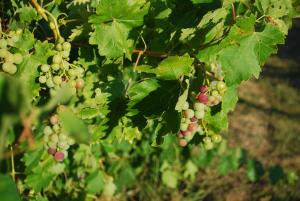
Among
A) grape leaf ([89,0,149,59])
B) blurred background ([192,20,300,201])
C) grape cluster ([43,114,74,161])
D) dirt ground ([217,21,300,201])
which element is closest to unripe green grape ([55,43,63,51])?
grape leaf ([89,0,149,59])

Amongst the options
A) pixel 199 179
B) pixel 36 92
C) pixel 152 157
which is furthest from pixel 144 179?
pixel 36 92

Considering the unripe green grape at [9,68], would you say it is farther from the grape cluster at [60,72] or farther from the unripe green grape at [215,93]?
the unripe green grape at [215,93]

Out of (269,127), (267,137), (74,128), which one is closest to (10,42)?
(74,128)

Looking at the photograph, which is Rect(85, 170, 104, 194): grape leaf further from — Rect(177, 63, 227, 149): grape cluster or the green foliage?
→ Rect(177, 63, 227, 149): grape cluster

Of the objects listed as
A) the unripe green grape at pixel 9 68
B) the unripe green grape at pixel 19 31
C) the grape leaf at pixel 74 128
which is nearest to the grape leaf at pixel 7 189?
the grape leaf at pixel 74 128

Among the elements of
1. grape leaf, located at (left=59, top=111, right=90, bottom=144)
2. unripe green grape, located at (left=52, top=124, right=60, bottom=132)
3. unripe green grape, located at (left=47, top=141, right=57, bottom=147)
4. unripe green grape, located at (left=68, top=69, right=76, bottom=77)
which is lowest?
unripe green grape, located at (left=47, top=141, right=57, bottom=147)

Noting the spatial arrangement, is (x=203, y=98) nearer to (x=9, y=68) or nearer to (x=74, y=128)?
(x=9, y=68)
